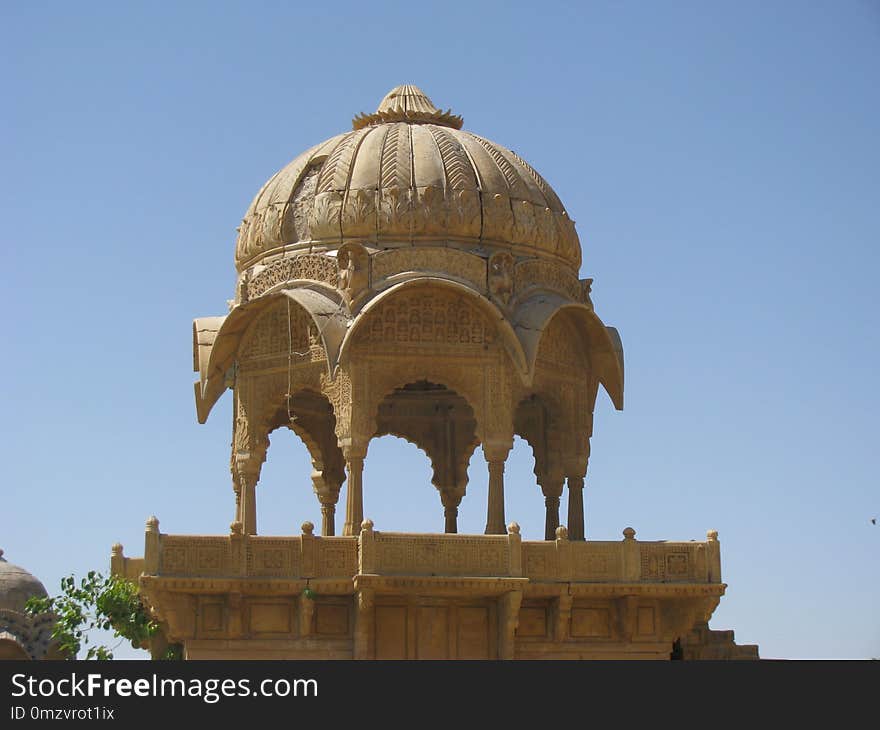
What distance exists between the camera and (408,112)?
102 feet

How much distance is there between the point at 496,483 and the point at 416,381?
1.88 m

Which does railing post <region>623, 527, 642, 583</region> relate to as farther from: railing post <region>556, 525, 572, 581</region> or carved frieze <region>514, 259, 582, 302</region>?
carved frieze <region>514, 259, 582, 302</region>

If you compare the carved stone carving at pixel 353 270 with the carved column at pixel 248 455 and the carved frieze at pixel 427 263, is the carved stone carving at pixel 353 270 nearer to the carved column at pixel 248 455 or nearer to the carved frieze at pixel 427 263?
the carved frieze at pixel 427 263

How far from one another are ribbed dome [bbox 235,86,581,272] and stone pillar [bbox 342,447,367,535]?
2855 millimetres

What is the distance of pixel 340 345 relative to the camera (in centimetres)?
2858

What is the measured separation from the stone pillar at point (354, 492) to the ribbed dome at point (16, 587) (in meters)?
10.8

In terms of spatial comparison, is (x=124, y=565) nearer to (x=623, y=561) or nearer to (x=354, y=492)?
(x=354, y=492)

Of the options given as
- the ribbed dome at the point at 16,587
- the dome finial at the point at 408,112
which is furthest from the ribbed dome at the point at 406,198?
the ribbed dome at the point at 16,587

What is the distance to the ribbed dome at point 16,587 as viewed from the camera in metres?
37.3

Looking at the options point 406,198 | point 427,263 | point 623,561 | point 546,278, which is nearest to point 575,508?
point 623,561
